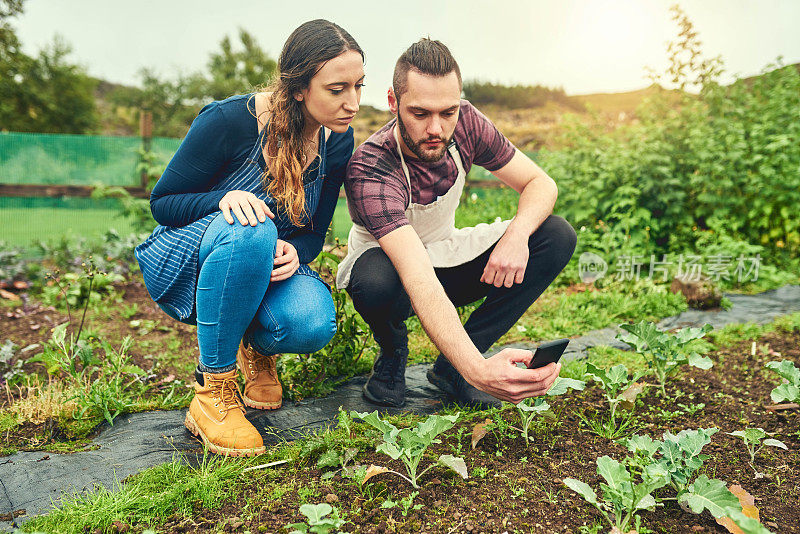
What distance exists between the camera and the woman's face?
1.90 meters

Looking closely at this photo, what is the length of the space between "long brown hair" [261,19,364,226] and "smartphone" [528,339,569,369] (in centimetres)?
103

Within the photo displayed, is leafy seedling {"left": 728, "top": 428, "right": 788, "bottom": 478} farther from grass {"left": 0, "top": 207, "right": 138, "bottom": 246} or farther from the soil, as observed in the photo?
grass {"left": 0, "top": 207, "right": 138, "bottom": 246}

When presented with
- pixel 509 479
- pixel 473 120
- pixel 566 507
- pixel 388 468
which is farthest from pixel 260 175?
pixel 566 507

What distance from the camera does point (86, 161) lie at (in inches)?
249

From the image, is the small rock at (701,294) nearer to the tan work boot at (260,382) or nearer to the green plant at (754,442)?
the green plant at (754,442)

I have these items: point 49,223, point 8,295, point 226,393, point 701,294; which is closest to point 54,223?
point 49,223

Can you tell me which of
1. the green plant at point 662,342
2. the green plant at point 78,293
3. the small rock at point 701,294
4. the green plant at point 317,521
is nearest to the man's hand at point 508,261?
the green plant at point 662,342

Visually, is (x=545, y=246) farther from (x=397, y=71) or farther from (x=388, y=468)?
(x=388, y=468)

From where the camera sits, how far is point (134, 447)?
1.99 m

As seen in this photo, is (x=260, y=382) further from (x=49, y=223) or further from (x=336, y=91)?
(x=49, y=223)

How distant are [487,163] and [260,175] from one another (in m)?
1.03

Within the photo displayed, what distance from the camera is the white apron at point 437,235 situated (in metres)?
2.40

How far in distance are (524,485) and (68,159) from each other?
255 inches

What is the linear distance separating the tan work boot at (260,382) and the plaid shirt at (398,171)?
700 millimetres
